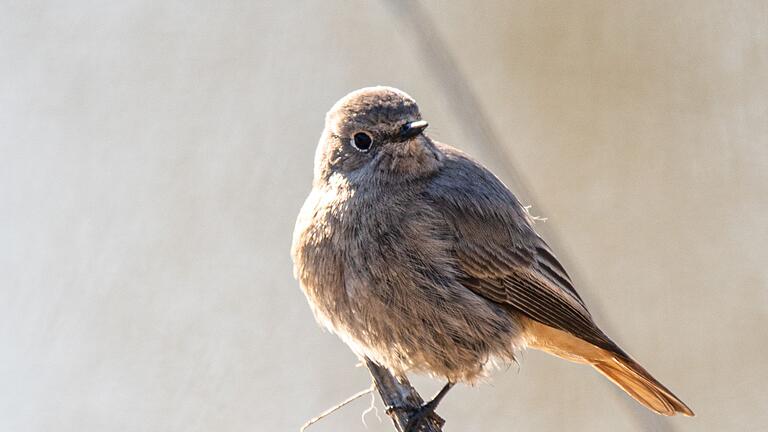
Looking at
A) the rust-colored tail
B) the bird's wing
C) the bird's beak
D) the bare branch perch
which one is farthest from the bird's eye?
the rust-colored tail

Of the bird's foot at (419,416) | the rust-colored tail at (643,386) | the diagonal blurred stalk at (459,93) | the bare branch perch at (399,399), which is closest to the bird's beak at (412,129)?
the bare branch perch at (399,399)

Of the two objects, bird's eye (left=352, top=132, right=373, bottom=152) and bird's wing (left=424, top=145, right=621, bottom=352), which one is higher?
bird's eye (left=352, top=132, right=373, bottom=152)

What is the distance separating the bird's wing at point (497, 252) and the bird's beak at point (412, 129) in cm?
27

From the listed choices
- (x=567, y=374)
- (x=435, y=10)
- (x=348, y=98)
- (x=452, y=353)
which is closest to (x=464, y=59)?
(x=435, y=10)

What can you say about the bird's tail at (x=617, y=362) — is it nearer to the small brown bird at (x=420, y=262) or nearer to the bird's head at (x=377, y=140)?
the small brown bird at (x=420, y=262)

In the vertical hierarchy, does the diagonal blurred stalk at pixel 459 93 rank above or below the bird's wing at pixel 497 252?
above

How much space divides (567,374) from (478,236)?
2.45 metres

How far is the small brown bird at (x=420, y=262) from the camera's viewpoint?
12.6ft

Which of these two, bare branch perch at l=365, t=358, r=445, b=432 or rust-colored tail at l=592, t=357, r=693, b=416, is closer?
bare branch perch at l=365, t=358, r=445, b=432

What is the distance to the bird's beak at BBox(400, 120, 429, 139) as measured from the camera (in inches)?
150

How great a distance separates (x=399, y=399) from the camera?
3.90 meters

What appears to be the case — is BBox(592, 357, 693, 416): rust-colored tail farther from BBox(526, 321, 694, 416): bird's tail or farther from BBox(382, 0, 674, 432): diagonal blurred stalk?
BBox(382, 0, 674, 432): diagonal blurred stalk

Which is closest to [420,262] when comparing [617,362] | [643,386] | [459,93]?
[617,362]

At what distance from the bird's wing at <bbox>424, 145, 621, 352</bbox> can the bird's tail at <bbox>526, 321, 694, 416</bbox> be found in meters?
0.08
